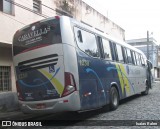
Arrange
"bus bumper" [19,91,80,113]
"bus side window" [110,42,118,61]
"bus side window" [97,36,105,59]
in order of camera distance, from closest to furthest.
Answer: "bus bumper" [19,91,80,113]
"bus side window" [97,36,105,59]
"bus side window" [110,42,118,61]

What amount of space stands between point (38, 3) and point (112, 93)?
7.22m

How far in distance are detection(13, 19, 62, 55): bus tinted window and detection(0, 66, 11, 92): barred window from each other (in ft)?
15.0

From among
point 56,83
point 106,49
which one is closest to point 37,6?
point 106,49

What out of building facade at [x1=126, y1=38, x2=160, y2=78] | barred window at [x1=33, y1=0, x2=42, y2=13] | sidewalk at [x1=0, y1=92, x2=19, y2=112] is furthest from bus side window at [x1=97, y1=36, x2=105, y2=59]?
building facade at [x1=126, y1=38, x2=160, y2=78]

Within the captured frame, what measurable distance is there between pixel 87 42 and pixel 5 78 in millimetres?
6135

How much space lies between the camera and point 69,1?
18172 millimetres

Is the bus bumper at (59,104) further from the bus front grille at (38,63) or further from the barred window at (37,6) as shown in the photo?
the barred window at (37,6)

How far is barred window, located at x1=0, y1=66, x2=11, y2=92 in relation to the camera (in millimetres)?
Answer: 13438

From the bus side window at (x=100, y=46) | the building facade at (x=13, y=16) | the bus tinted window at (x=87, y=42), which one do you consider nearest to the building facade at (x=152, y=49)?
the building facade at (x=13, y=16)

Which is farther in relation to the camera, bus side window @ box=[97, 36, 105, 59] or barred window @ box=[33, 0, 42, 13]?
barred window @ box=[33, 0, 42, 13]

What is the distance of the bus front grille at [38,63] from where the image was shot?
26.9 ft

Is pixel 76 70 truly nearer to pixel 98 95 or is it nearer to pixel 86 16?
pixel 98 95

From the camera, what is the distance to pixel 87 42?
9273 millimetres

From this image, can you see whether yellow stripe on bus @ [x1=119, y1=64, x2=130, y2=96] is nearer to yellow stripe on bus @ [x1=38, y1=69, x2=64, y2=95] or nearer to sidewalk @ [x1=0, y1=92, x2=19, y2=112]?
yellow stripe on bus @ [x1=38, y1=69, x2=64, y2=95]
